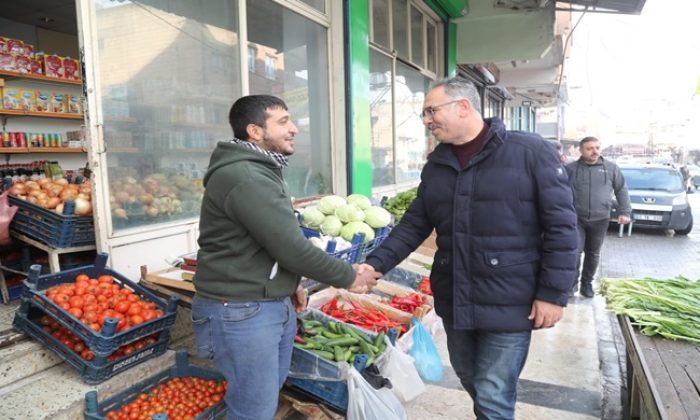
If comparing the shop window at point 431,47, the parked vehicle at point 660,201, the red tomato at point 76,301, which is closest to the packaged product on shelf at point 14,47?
the red tomato at point 76,301

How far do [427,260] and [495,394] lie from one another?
148 inches

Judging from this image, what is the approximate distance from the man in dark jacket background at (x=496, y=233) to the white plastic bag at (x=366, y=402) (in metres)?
0.63

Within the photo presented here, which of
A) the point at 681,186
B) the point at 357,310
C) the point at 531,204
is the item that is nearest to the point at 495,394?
the point at 531,204

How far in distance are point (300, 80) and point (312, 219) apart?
2.49 metres

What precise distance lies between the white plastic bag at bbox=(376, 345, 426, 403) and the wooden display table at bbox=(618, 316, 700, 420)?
4.38 feet

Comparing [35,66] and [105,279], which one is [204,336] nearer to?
[105,279]

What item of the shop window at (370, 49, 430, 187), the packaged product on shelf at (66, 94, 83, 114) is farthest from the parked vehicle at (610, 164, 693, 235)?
the packaged product on shelf at (66, 94, 83, 114)

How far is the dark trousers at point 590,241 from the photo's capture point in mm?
5926

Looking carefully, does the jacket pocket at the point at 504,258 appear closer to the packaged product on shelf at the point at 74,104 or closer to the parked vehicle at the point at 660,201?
the packaged product on shelf at the point at 74,104

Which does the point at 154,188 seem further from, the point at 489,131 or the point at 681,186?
the point at 681,186

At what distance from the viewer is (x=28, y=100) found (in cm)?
664

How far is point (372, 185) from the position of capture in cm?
757

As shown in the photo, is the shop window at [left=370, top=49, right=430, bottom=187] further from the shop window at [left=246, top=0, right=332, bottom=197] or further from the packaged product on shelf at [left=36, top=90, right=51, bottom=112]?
the packaged product on shelf at [left=36, top=90, right=51, bottom=112]

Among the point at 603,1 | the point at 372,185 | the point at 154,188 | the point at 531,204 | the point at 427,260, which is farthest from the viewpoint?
the point at 603,1
